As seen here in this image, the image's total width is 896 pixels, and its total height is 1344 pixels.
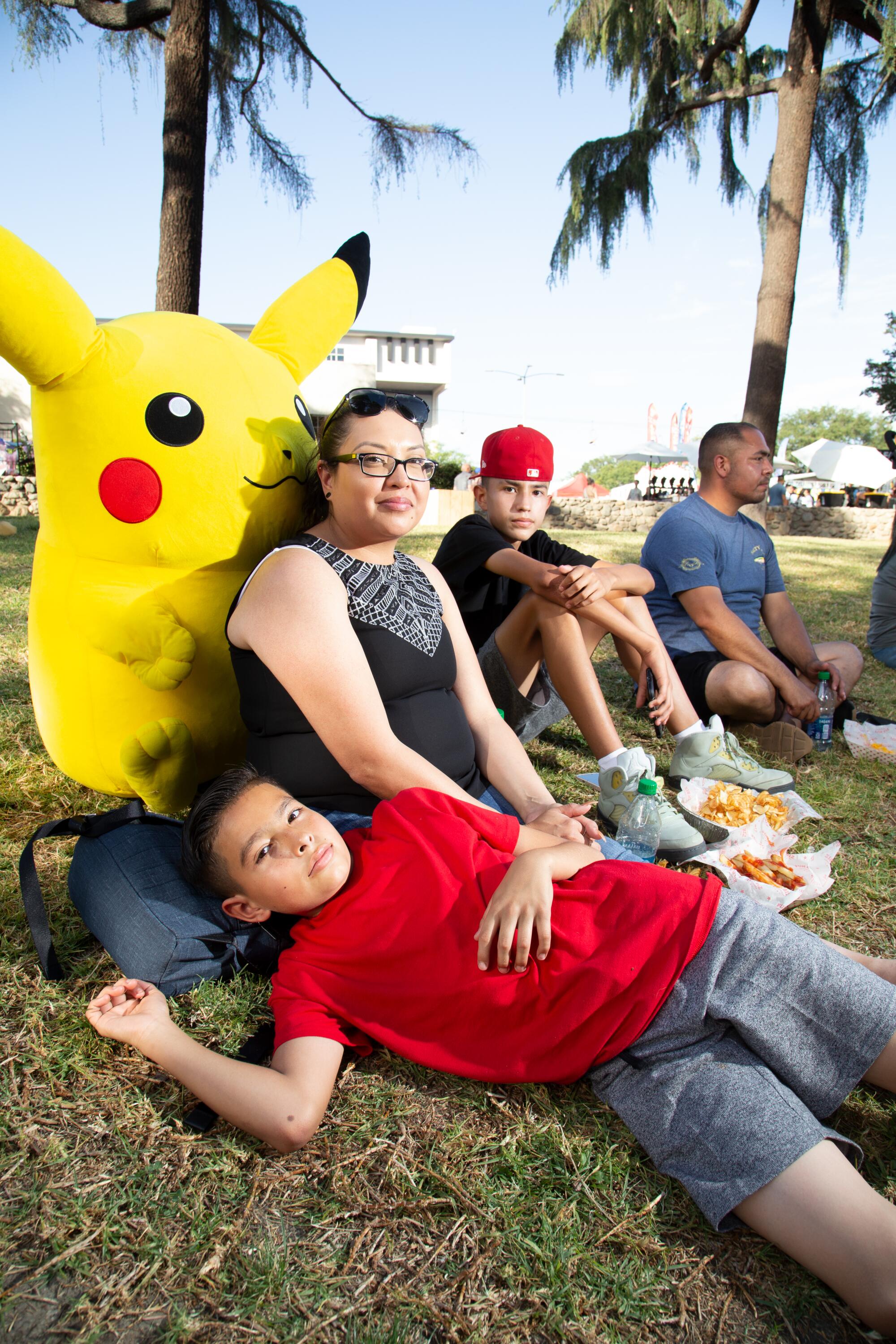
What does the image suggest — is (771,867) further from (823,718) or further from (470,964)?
(823,718)

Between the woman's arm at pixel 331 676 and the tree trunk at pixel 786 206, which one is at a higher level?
the tree trunk at pixel 786 206

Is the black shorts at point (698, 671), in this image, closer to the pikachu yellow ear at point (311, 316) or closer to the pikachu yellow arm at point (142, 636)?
the pikachu yellow ear at point (311, 316)

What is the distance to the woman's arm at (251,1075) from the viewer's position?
1.47 metres

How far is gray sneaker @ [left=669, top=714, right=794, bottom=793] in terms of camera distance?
10.8 ft

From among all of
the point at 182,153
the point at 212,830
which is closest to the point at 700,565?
the point at 212,830

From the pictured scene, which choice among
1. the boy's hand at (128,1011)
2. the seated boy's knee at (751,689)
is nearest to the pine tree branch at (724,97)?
the seated boy's knee at (751,689)

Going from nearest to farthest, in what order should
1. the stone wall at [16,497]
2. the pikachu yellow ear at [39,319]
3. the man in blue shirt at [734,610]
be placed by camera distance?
the pikachu yellow ear at [39,319] → the man in blue shirt at [734,610] → the stone wall at [16,497]

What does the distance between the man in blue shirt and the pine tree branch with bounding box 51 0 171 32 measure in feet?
18.4

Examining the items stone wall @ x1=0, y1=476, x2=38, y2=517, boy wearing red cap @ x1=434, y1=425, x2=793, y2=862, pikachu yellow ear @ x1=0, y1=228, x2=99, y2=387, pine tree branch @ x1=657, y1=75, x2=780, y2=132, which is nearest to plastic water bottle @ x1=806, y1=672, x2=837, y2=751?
boy wearing red cap @ x1=434, y1=425, x2=793, y2=862

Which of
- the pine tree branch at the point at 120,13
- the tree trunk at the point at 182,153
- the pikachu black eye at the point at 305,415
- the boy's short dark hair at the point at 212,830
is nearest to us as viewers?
the boy's short dark hair at the point at 212,830

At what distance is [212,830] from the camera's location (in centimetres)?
176

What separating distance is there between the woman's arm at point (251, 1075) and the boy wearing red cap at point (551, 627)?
5.27ft

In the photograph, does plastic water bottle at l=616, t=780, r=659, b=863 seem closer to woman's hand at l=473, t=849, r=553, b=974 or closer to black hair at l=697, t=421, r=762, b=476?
woman's hand at l=473, t=849, r=553, b=974

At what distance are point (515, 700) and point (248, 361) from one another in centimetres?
168
